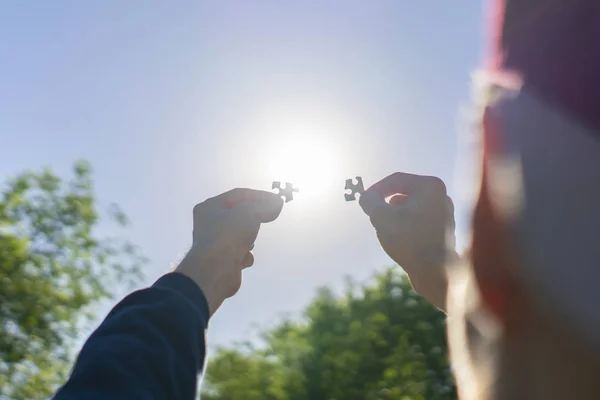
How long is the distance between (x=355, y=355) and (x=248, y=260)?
70.0 ft

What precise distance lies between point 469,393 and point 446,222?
4.00ft

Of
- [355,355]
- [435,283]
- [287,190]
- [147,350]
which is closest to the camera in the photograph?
[147,350]

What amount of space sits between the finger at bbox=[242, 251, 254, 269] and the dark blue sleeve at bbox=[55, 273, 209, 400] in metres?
0.53

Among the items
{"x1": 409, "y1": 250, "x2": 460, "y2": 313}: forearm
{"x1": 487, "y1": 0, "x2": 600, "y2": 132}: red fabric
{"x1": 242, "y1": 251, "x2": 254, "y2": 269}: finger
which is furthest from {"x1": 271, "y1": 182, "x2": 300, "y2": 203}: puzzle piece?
{"x1": 487, "y1": 0, "x2": 600, "y2": 132}: red fabric

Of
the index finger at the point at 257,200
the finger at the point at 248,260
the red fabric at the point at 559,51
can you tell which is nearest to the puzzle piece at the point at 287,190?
the index finger at the point at 257,200

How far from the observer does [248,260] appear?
2.34 m

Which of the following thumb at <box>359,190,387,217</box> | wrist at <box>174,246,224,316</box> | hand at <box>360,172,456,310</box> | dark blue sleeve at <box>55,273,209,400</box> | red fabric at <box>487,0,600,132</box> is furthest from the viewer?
thumb at <box>359,190,387,217</box>

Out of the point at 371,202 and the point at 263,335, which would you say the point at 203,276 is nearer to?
the point at 371,202

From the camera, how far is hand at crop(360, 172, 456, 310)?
5.86 ft

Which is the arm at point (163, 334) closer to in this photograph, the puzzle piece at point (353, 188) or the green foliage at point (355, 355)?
the puzzle piece at point (353, 188)

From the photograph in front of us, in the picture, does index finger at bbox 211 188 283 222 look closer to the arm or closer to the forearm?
the arm

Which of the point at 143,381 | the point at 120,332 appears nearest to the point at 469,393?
the point at 143,381

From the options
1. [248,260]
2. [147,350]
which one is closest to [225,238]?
[248,260]

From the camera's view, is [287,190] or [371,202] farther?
[287,190]
